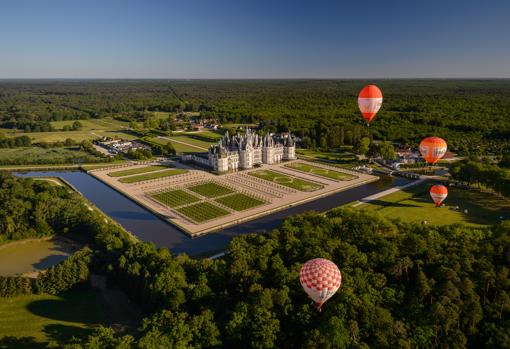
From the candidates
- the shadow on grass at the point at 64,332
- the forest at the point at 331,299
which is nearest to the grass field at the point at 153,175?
the forest at the point at 331,299

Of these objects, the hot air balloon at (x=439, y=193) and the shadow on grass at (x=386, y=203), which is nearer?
the hot air balloon at (x=439, y=193)

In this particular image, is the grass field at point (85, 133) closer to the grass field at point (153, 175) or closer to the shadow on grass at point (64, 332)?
the grass field at point (153, 175)

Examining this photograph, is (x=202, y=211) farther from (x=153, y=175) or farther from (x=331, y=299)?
(x=331, y=299)

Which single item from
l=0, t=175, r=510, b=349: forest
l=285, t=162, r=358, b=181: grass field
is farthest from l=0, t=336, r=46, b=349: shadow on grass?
l=285, t=162, r=358, b=181: grass field

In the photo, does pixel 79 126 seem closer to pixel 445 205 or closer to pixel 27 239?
pixel 27 239

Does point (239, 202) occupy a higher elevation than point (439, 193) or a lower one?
lower

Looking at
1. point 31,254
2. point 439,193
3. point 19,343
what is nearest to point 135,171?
point 31,254
